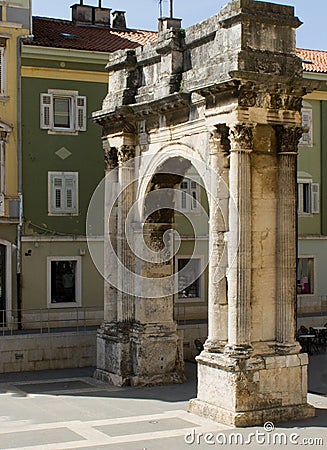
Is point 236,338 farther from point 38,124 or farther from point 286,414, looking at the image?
point 38,124

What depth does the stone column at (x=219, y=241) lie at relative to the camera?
65.6 ft

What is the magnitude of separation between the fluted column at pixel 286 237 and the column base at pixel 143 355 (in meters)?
5.05

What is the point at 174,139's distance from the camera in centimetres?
2241

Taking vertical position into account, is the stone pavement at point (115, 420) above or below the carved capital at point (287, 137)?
below

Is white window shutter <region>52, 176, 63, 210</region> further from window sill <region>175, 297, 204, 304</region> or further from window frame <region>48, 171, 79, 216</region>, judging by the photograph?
window sill <region>175, 297, 204, 304</region>

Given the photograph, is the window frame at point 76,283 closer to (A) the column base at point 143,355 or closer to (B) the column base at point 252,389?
(A) the column base at point 143,355

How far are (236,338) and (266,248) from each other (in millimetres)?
2115

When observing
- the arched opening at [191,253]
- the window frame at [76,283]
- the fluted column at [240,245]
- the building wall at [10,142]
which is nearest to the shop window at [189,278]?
the arched opening at [191,253]

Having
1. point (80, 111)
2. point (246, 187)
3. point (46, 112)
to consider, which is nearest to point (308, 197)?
point (80, 111)

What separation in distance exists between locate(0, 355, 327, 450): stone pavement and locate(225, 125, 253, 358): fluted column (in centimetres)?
195

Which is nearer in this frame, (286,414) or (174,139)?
(286,414)

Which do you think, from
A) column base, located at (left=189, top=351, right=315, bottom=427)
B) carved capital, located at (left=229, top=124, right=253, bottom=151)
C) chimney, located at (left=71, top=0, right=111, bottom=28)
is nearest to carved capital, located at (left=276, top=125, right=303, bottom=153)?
carved capital, located at (left=229, top=124, right=253, bottom=151)

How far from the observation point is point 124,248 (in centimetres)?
2470

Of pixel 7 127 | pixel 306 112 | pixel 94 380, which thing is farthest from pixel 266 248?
pixel 306 112
